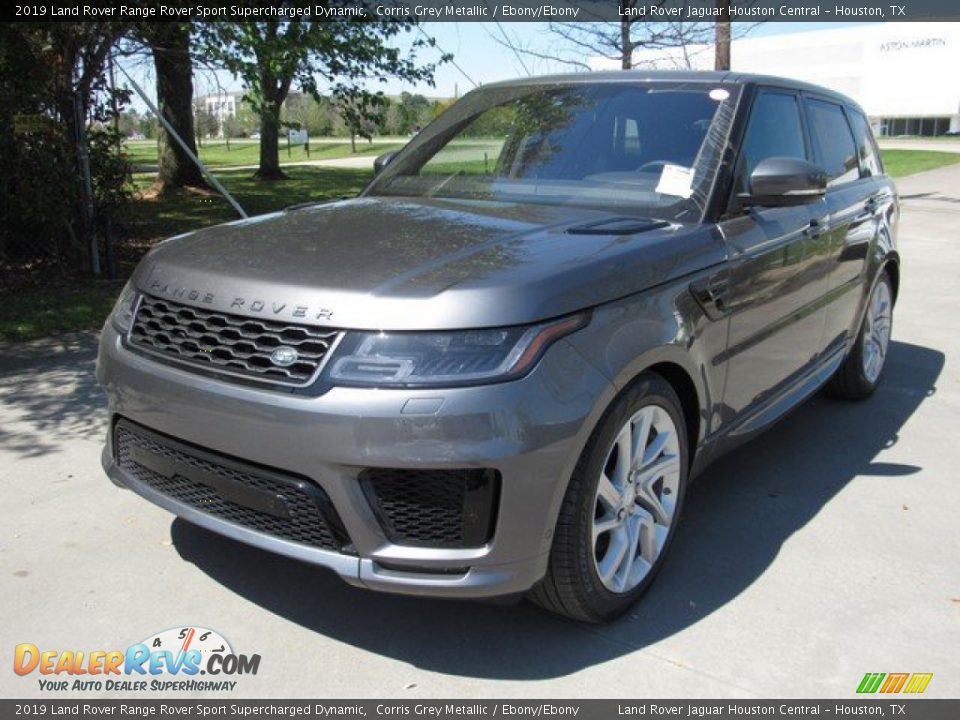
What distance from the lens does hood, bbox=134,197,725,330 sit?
252cm

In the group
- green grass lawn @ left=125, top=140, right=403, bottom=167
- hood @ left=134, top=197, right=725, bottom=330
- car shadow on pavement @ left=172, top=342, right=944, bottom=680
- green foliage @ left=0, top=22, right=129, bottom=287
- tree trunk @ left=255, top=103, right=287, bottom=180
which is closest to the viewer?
hood @ left=134, top=197, right=725, bottom=330

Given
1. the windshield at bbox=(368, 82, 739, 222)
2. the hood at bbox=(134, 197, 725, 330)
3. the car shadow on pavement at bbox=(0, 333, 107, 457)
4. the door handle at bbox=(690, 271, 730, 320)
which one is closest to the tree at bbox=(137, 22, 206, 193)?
the car shadow on pavement at bbox=(0, 333, 107, 457)

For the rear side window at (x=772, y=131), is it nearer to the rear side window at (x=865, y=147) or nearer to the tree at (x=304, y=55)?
the rear side window at (x=865, y=147)

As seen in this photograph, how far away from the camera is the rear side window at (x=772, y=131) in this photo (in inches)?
150

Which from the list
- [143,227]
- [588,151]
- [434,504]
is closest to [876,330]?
[588,151]

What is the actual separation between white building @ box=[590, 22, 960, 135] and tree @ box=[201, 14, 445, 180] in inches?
2655

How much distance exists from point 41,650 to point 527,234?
82.2 inches

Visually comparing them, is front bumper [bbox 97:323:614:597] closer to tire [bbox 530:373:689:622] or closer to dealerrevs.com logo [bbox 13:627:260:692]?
tire [bbox 530:373:689:622]

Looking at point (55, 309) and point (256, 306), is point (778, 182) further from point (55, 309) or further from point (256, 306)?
point (55, 309)

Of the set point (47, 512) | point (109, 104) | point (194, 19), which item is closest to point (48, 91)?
point (109, 104)

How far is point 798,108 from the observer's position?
4480 millimetres

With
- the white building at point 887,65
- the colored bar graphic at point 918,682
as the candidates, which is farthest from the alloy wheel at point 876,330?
the white building at point 887,65

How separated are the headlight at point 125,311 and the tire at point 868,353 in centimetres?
395

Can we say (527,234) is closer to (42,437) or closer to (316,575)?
(316,575)
